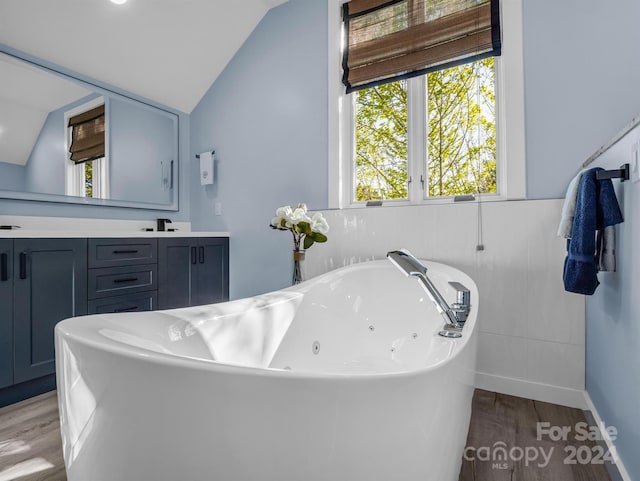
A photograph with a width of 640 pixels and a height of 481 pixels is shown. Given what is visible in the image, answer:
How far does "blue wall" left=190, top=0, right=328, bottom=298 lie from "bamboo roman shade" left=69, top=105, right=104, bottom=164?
782 millimetres

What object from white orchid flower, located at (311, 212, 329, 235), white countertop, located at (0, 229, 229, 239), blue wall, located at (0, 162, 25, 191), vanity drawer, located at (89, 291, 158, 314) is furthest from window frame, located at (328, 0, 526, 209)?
blue wall, located at (0, 162, 25, 191)

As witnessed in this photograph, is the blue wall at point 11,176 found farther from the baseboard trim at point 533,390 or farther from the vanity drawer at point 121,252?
the baseboard trim at point 533,390

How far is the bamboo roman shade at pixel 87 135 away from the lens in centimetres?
240

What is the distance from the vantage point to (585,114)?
1.69m

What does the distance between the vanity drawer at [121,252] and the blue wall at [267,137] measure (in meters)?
0.70

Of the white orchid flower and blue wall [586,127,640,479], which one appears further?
the white orchid flower

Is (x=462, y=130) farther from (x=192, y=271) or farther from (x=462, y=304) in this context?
(x=192, y=271)

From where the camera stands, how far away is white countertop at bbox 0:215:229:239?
1.81 meters

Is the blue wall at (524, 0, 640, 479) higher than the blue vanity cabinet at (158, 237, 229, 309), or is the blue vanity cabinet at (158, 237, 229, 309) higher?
the blue wall at (524, 0, 640, 479)

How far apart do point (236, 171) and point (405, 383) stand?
2598 millimetres

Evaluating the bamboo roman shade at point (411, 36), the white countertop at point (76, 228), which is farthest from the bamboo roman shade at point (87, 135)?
the bamboo roman shade at point (411, 36)

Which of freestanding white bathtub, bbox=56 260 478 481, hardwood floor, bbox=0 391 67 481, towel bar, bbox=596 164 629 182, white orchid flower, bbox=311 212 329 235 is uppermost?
towel bar, bbox=596 164 629 182

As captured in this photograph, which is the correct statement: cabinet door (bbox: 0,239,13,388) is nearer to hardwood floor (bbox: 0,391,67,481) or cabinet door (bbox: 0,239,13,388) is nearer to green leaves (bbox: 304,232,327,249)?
hardwood floor (bbox: 0,391,67,481)

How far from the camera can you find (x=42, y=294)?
72.0 inches
